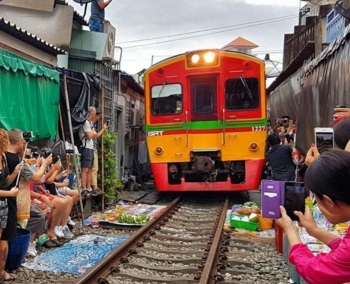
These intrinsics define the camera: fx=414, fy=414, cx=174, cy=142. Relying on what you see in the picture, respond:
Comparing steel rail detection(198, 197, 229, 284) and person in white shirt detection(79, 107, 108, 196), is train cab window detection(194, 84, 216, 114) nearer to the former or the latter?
person in white shirt detection(79, 107, 108, 196)

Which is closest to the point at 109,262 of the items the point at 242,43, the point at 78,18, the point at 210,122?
the point at 210,122

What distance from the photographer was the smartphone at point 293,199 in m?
2.42

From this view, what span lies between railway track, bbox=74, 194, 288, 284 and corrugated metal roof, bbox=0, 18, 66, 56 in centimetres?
390

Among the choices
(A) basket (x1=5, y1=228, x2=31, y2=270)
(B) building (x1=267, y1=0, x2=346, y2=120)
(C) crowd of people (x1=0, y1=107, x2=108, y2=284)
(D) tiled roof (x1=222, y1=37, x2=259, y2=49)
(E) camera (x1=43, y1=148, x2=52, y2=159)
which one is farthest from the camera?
(D) tiled roof (x1=222, y1=37, x2=259, y2=49)

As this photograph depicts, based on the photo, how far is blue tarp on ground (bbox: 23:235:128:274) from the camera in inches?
188

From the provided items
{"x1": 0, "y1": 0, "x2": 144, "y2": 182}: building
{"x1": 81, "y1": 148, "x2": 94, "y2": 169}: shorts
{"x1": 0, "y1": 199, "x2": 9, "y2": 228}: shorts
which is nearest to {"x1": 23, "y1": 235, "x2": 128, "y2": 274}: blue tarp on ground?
{"x1": 0, "y1": 199, "x2": 9, "y2": 228}: shorts

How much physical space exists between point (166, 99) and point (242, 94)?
68.7 inches

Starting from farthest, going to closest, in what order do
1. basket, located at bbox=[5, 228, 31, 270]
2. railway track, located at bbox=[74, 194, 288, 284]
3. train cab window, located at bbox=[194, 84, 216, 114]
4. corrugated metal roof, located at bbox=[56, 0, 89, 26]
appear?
corrugated metal roof, located at bbox=[56, 0, 89, 26] < train cab window, located at bbox=[194, 84, 216, 114] < basket, located at bbox=[5, 228, 31, 270] < railway track, located at bbox=[74, 194, 288, 284]

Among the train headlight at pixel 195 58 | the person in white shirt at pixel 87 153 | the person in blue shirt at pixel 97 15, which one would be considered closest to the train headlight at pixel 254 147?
the train headlight at pixel 195 58

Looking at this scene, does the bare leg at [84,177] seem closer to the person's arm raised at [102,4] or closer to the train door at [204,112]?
the train door at [204,112]

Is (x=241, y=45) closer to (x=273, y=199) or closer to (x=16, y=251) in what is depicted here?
(x=16, y=251)

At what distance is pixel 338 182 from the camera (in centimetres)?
170

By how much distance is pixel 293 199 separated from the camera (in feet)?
8.16

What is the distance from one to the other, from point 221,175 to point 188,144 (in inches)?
47.9
